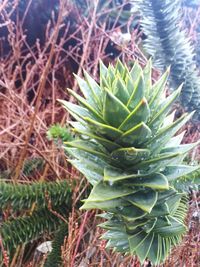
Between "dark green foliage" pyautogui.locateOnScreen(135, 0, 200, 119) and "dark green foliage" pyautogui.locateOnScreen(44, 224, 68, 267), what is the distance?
0.54 m

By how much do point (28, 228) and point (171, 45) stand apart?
0.69m

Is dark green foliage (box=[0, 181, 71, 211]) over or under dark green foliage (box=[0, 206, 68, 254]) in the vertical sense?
over

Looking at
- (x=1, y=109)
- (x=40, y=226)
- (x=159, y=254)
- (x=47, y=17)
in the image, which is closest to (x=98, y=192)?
(x=159, y=254)

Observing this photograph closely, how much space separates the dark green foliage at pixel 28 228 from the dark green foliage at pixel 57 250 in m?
0.02

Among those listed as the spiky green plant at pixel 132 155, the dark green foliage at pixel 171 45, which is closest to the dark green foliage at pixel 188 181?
the spiky green plant at pixel 132 155

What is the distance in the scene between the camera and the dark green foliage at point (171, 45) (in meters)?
1.16

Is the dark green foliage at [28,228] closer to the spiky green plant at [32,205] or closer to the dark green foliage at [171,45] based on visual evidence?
the spiky green plant at [32,205]

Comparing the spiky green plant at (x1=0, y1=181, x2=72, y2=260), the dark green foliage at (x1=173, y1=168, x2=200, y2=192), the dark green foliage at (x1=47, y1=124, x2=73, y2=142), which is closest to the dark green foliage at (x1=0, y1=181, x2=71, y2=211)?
the spiky green plant at (x1=0, y1=181, x2=72, y2=260)

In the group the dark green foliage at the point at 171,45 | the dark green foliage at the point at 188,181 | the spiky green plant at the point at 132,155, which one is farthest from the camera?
the dark green foliage at the point at 171,45

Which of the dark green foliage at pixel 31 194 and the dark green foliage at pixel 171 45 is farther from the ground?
the dark green foliage at pixel 171 45

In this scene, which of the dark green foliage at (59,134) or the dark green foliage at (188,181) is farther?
the dark green foliage at (59,134)

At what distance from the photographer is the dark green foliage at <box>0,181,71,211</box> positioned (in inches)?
47.1

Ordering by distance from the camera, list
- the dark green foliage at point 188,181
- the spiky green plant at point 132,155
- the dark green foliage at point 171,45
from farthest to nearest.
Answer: the dark green foliage at point 171,45 < the dark green foliage at point 188,181 < the spiky green plant at point 132,155

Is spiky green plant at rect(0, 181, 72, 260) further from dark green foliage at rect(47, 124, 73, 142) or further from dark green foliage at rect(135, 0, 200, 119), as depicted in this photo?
dark green foliage at rect(135, 0, 200, 119)
